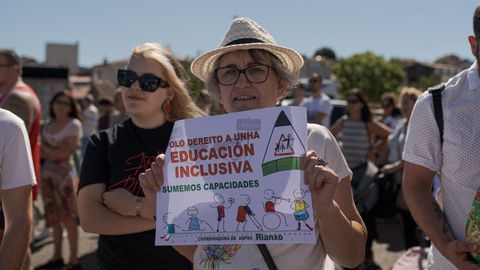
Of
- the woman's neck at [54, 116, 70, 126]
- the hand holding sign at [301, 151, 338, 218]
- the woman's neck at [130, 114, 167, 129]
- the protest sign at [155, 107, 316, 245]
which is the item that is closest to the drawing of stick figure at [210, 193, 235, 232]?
the protest sign at [155, 107, 316, 245]

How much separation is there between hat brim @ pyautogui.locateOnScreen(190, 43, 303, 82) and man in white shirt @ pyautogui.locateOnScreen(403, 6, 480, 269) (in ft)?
1.89

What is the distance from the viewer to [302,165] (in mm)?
1598

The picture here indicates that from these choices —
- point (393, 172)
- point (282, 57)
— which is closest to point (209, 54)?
point (282, 57)

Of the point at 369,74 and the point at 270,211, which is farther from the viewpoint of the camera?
the point at 369,74

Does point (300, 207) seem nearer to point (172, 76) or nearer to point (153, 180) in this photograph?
point (153, 180)

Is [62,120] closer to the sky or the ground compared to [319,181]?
closer to the ground

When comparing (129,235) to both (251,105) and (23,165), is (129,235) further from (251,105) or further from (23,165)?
(251,105)

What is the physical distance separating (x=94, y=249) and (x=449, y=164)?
17.5 feet

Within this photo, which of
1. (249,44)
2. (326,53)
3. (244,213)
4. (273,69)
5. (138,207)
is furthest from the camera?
(326,53)

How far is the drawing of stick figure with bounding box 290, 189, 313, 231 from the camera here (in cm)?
159

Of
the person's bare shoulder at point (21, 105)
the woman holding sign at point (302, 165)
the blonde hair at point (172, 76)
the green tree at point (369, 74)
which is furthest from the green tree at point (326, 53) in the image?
the woman holding sign at point (302, 165)

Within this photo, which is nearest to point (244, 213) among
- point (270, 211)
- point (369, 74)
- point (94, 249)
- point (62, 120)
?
point (270, 211)

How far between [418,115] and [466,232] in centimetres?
51

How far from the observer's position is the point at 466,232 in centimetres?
203
